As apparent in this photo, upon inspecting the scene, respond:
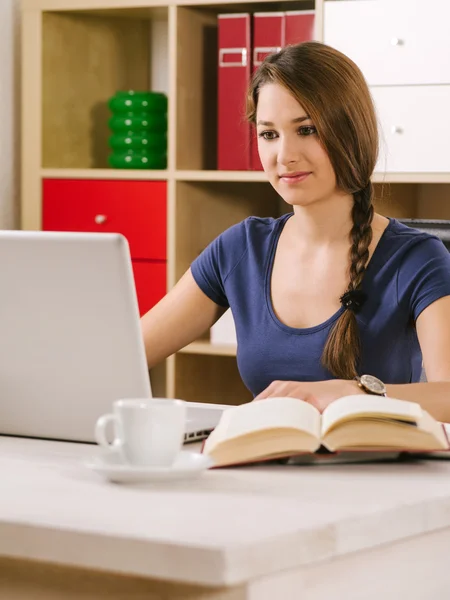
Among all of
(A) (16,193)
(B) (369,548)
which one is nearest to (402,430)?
(B) (369,548)

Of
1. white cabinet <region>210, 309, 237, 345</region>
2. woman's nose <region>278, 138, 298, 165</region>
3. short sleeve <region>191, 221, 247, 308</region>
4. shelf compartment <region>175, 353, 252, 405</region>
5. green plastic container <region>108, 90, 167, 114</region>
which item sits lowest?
shelf compartment <region>175, 353, 252, 405</region>

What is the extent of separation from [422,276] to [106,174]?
1.66 meters

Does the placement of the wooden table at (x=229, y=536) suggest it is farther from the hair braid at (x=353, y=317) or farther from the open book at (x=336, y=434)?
the hair braid at (x=353, y=317)

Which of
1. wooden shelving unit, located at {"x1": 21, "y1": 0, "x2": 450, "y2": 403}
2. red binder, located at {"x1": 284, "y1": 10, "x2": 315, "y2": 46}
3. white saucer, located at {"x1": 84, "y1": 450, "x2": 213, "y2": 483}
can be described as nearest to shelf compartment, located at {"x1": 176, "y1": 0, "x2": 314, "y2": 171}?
wooden shelving unit, located at {"x1": 21, "y1": 0, "x2": 450, "y2": 403}

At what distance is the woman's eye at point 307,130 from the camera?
1.89 metres

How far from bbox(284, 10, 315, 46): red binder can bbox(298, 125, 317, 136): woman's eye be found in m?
1.17

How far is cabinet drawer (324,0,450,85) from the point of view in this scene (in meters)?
2.81

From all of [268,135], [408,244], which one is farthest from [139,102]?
[408,244]

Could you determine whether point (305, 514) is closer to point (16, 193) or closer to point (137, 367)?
point (137, 367)

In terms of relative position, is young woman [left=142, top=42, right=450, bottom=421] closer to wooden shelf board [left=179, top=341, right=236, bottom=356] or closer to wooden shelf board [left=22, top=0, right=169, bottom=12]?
wooden shelf board [left=179, top=341, right=236, bottom=356]

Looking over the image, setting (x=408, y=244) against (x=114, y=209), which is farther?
(x=114, y=209)

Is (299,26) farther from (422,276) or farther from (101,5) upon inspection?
(422,276)

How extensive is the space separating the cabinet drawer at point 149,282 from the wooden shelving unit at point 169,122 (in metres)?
0.04

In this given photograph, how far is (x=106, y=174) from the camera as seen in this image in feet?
10.9
